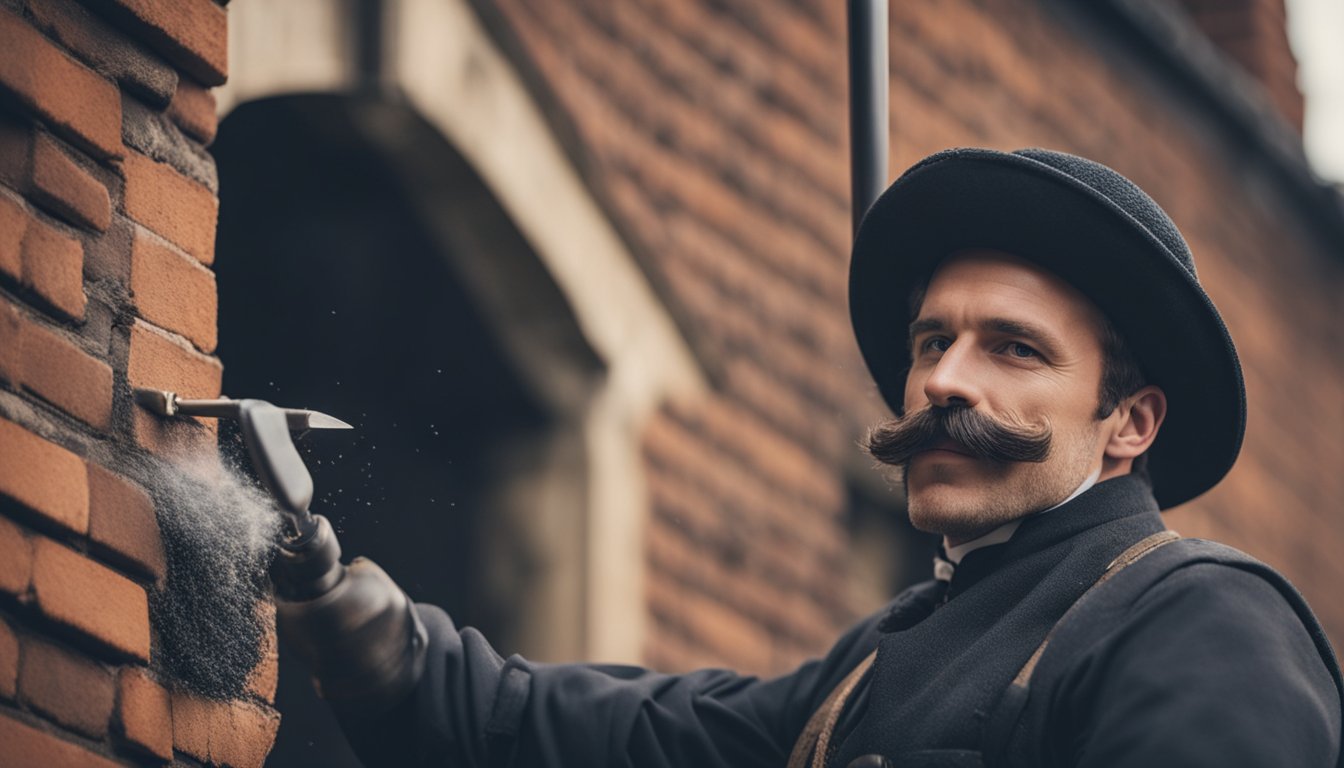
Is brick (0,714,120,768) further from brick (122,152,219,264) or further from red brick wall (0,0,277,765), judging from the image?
brick (122,152,219,264)

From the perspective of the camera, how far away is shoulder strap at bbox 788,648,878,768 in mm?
3164

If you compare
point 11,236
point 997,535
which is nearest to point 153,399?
point 11,236

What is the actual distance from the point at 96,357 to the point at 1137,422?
152 cm

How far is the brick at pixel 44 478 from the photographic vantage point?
2441 mm

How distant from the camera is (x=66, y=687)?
2.51 meters

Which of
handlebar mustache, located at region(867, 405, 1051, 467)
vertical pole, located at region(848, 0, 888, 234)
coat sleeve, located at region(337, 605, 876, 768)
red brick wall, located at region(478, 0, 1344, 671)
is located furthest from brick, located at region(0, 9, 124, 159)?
red brick wall, located at region(478, 0, 1344, 671)

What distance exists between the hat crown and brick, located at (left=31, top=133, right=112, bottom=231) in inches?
51.6

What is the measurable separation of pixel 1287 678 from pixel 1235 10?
6595mm

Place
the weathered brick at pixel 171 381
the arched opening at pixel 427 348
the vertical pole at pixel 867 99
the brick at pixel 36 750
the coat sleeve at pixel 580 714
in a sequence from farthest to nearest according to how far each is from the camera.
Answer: the arched opening at pixel 427 348
the vertical pole at pixel 867 99
the coat sleeve at pixel 580 714
the weathered brick at pixel 171 381
the brick at pixel 36 750

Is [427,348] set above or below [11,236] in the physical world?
above

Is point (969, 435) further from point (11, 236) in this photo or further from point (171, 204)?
point (11, 236)

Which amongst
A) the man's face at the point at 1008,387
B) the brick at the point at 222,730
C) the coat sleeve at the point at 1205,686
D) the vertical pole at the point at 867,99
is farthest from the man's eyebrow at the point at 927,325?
the brick at the point at 222,730

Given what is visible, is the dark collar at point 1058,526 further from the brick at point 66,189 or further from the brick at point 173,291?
the brick at point 66,189

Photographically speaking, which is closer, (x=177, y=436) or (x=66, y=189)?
(x=66, y=189)
